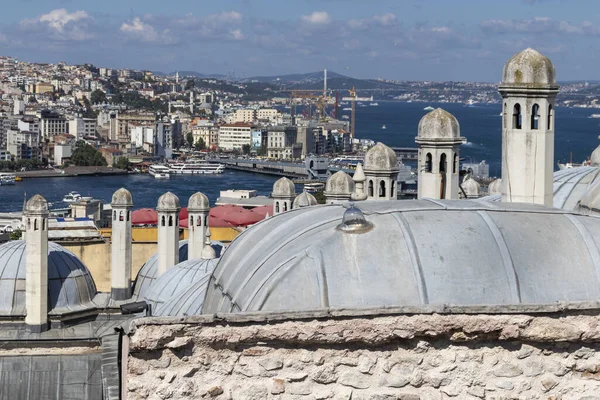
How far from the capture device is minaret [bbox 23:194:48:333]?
12.0 metres

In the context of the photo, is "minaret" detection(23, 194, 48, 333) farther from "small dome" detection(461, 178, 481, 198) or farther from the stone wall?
the stone wall

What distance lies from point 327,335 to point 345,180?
21.9 feet

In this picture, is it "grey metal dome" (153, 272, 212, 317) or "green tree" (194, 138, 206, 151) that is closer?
"grey metal dome" (153, 272, 212, 317)

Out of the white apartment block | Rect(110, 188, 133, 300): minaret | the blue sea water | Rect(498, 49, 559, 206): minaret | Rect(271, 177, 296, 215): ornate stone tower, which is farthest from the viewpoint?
the white apartment block

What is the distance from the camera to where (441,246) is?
345cm

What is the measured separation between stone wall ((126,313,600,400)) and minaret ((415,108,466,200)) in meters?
4.24

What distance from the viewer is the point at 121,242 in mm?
13375

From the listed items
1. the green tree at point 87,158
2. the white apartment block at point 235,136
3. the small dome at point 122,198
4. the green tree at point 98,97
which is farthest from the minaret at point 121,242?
the green tree at point 98,97

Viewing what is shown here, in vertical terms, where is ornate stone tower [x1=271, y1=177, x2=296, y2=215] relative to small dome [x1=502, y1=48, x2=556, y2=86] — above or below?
below

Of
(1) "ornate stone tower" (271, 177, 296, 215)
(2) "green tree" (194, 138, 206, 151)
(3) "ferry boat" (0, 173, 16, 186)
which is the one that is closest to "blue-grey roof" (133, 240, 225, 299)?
(1) "ornate stone tower" (271, 177, 296, 215)

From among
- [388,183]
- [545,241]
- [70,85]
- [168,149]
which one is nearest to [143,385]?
[545,241]

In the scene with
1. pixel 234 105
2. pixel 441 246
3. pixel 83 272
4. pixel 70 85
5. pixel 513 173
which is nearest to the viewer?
pixel 441 246

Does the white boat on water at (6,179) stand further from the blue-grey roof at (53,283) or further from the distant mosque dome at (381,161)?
the distant mosque dome at (381,161)

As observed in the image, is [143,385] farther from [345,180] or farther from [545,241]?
[345,180]
